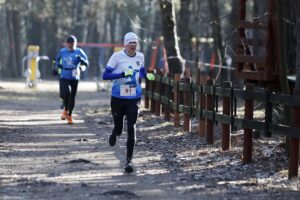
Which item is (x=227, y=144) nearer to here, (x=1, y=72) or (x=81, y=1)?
(x=1, y=72)

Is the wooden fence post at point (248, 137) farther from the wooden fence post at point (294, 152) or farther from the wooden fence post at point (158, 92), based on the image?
the wooden fence post at point (158, 92)

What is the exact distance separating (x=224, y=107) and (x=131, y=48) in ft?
9.31

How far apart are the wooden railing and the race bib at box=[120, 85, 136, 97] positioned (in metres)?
1.96

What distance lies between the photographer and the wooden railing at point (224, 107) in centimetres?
1128

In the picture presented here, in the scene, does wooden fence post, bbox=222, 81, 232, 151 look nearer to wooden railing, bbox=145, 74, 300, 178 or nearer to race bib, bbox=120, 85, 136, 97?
wooden railing, bbox=145, 74, 300, 178

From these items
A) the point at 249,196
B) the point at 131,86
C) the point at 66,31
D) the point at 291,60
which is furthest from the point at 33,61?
the point at 66,31

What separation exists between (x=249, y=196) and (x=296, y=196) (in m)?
0.59

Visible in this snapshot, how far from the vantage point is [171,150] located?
589 inches

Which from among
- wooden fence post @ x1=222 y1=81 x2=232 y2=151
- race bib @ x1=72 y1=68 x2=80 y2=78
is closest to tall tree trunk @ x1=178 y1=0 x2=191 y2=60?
race bib @ x1=72 y1=68 x2=80 y2=78

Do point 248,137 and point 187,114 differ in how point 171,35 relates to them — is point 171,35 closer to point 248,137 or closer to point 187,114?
point 187,114

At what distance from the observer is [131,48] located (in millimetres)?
12438

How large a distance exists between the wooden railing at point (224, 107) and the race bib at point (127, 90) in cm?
Answer: 196

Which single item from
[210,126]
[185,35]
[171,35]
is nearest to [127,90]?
[210,126]

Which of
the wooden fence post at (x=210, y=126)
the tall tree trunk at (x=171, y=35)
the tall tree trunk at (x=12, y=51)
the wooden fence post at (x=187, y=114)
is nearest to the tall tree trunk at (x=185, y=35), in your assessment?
the tall tree trunk at (x=171, y=35)
